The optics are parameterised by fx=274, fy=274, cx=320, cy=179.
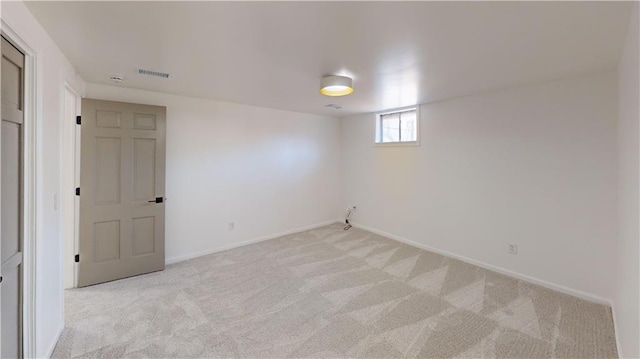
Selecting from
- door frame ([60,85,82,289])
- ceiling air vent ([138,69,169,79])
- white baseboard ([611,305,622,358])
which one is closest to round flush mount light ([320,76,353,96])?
ceiling air vent ([138,69,169,79])

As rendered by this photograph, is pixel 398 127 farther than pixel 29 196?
Yes

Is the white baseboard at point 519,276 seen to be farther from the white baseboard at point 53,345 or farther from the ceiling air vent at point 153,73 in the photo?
the white baseboard at point 53,345

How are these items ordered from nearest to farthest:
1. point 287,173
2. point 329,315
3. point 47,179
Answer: point 47,179 < point 329,315 < point 287,173

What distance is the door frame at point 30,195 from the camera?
5.84 ft

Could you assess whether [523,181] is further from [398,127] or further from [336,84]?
[336,84]

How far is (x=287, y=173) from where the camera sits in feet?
17.1

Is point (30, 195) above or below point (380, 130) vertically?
below

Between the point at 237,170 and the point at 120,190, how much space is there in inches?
63.9

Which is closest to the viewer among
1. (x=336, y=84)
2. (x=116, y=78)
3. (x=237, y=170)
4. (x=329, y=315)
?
(x=329, y=315)

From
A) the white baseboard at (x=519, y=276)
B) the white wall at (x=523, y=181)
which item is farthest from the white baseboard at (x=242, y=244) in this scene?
the white wall at (x=523, y=181)

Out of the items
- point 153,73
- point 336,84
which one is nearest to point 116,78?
point 153,73

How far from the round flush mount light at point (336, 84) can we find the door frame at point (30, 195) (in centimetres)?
223

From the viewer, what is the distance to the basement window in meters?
4.68

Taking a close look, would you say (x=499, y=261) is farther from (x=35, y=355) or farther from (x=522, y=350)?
(x=35, y=355)
